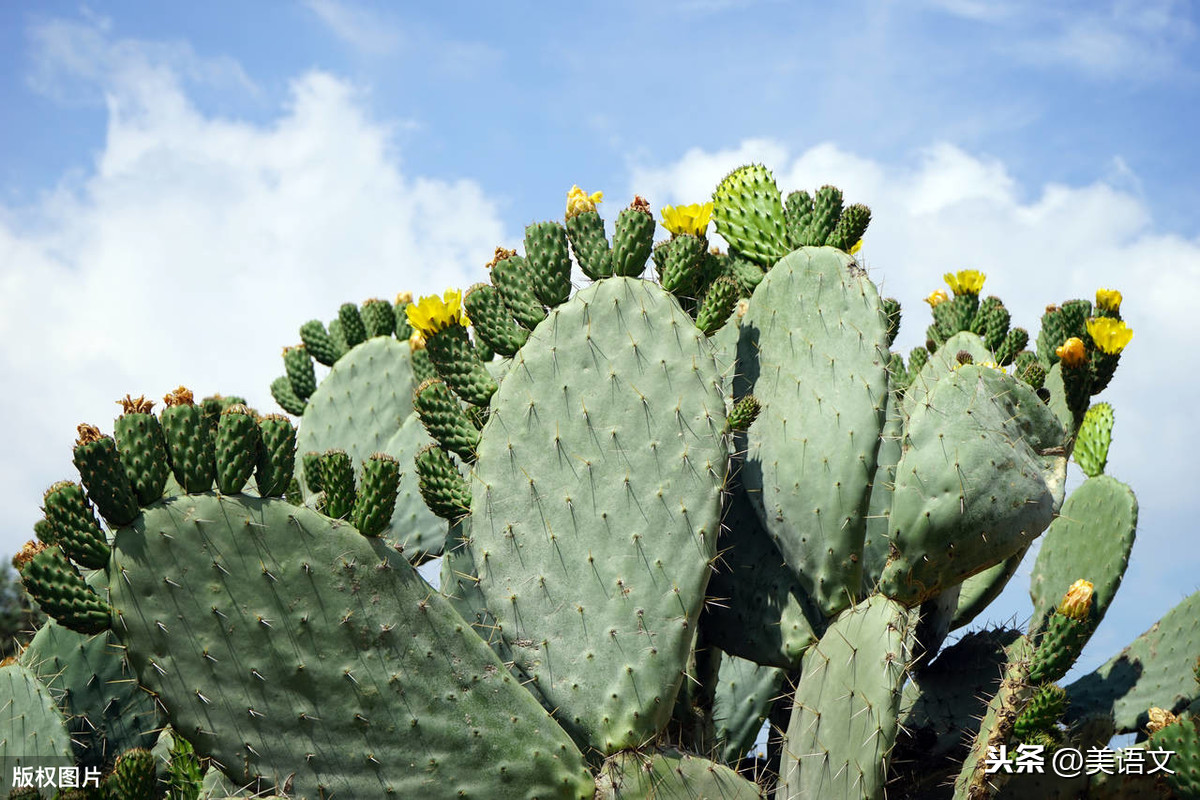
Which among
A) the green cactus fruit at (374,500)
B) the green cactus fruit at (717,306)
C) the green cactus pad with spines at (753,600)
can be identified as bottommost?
the green cactus pad with spines at (753,600)

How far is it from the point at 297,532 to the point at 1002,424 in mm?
2055

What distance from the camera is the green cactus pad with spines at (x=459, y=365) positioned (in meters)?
3.31

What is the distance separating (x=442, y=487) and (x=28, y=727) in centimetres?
152

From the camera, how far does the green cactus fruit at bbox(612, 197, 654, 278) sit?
10.8 feet

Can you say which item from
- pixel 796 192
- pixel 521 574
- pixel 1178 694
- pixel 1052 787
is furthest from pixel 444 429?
pixel 1178 694

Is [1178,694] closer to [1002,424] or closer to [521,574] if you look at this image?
[1002,424]

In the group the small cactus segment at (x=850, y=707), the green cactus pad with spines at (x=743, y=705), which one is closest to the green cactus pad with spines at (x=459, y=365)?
the small cactus segment at (x=850, y=707)

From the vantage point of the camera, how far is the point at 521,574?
2.95 metres

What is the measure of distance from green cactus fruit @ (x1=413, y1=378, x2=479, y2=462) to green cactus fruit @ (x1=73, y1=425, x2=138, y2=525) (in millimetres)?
907

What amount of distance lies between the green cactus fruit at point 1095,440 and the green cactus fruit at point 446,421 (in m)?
2.40

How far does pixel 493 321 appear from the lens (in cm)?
334

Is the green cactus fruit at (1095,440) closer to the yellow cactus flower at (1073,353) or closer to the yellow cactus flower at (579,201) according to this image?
the yellow cactus flower at (1073,353)

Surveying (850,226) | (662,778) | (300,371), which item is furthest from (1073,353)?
(300,371)

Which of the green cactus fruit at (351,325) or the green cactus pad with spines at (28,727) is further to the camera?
the green cactus fruit at (351,325)
